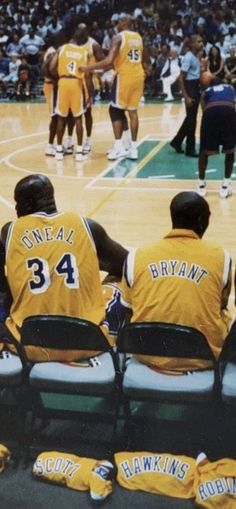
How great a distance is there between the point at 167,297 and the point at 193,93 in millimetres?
6113

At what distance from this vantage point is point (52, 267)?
3.02m

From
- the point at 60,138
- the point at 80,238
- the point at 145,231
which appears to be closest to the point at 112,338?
the point at 80,238

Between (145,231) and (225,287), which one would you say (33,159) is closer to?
(145,231)

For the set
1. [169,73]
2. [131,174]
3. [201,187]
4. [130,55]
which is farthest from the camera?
[169,73]

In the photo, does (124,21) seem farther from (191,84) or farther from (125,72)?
(191,84)

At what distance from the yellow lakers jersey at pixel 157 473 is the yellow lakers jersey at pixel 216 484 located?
38mm

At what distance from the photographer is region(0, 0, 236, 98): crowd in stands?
8395 mm

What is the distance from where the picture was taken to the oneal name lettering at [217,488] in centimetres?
260

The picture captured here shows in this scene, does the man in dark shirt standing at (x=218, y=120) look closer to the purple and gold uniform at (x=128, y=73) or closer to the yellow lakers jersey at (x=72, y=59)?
the purple and gold uniform at (x=128, y=73)

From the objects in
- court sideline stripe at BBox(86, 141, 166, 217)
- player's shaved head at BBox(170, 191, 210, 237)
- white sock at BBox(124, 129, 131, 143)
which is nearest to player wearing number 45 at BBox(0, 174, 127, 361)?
player's shaved head at BBox(170, 191, 210, 237)

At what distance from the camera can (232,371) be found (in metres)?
2.77

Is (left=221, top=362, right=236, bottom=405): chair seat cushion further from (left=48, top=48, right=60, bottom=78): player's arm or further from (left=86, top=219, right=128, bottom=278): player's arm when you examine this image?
(left=48, top=48, right=60, bottom=78): player's arm

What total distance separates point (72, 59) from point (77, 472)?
6.41 metres

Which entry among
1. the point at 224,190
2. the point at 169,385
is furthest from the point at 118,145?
the point at 169,385
